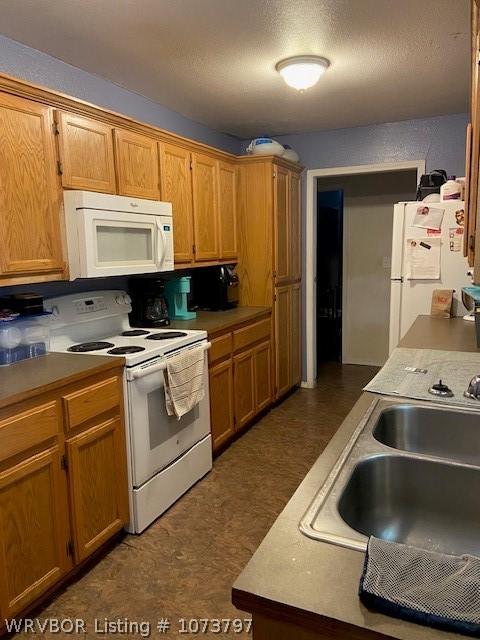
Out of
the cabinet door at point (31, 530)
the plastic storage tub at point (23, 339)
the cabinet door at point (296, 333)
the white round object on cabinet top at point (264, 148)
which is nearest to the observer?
the cabinet door at point (31, 530)

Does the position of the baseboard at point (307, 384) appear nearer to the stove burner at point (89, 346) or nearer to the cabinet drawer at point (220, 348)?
the cabinet drawer at point (220, 348)

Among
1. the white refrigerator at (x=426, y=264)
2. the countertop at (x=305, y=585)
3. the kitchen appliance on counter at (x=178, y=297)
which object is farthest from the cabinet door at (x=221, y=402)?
the countertop at (x=305, y=585)

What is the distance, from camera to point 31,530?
5.71ft

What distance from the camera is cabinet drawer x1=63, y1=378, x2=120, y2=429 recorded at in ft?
6.15

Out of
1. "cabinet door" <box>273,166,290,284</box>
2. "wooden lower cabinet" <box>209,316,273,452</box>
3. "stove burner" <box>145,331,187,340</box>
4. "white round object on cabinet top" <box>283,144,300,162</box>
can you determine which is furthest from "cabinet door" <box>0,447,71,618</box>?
"white round object on cabinet top" <box>283,144,300,162</box>

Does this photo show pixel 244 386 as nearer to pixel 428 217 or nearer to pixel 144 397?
pixel 144 397

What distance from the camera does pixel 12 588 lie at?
1668mm

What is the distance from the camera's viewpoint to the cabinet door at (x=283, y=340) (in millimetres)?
4082

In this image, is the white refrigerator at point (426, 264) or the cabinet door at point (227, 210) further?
the cabinet door at point (227, 210)

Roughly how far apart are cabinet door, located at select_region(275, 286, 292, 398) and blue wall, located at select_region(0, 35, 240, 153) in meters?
1.50

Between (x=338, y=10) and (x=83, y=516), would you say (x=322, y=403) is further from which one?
(x=338, y=10)

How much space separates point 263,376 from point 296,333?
85 centimetres

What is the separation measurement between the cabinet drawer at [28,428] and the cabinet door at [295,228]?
2906 mm

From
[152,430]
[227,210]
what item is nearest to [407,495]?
[152,430]
